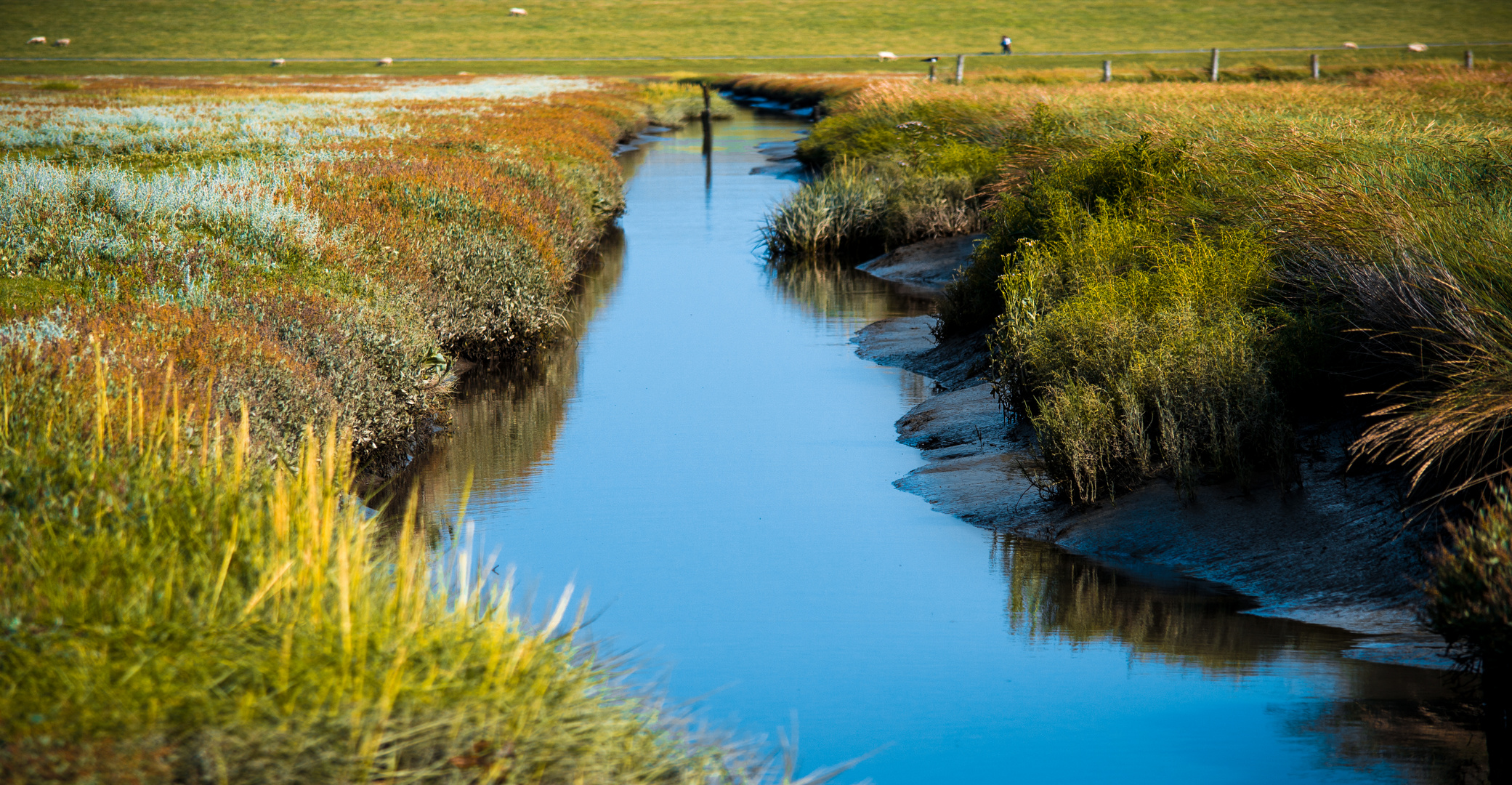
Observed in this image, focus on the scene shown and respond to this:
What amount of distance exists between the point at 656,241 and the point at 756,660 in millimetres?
16391

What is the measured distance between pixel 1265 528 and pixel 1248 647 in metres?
1.24

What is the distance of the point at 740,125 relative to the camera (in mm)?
50188

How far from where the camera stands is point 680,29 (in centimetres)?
11162

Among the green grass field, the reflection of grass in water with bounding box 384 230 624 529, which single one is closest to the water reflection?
the reflection of grass in water with bounding box 384 230 624 529

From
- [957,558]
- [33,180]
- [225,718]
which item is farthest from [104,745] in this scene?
[33,180]

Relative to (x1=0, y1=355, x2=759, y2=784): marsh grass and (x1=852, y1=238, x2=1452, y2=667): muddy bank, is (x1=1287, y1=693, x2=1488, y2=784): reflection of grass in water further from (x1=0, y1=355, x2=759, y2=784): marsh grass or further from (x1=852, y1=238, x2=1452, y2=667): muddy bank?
(x1=0, y1=355, x2=759, y2=784): marsh grass

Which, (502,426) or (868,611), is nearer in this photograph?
(868,611)

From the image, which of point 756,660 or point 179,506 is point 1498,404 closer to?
point 756,660

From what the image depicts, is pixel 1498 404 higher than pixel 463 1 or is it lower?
lower

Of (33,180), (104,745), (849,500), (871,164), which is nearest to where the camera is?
(104,745)

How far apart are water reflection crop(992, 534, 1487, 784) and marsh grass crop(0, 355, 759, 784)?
273cm

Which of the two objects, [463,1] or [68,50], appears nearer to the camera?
[68,50]

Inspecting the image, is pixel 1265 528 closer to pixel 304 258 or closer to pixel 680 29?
pixel 304 258

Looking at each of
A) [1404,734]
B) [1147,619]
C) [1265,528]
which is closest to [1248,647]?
[1147,619]
